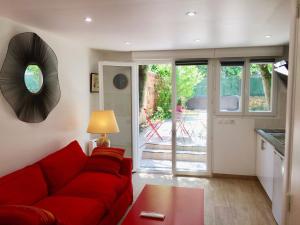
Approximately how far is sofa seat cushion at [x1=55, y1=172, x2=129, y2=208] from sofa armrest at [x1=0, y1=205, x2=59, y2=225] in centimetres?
97

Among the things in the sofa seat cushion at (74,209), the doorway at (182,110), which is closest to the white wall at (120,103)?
the doorway at (182,110)

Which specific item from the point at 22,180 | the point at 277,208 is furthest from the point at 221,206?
the point at 22,180

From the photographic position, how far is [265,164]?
3.72 m

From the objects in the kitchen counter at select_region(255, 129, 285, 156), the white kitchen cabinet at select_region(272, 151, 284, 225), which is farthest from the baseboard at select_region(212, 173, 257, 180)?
the white kitchen cabinet at select_region(272, 151, 284, 225)

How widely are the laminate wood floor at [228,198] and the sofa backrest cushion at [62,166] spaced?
105 centimetres

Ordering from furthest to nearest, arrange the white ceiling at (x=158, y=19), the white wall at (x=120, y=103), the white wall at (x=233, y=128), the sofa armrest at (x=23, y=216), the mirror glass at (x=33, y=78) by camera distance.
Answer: the white wall at (x=120, y=103) → the white wall at (x=233, y=128) → the mirror glass at (x=33, y=78) → the white ceiling at (x=158, y=19) → the sofa armrest at (x=23, y=216)

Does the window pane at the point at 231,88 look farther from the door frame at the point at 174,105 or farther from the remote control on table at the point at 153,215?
the remote control on table at the point at 153,215

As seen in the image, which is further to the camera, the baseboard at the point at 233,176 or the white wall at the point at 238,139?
the baseboard at the point at 233,176

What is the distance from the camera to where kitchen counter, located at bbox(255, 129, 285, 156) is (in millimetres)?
2955

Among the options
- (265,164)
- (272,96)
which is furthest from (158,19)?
(272,96)

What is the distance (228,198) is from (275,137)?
1.09 m

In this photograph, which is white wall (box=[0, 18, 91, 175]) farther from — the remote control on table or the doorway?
the remote control on table

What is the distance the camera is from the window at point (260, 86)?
4.48 m

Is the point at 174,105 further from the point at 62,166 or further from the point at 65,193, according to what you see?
the point at 65,193
